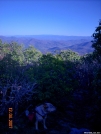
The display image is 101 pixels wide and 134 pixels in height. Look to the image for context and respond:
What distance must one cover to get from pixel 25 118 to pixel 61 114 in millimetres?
3179

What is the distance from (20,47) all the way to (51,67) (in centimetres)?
3178

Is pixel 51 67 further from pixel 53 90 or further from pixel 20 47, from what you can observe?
pixel 20 47

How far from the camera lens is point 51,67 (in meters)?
12.6

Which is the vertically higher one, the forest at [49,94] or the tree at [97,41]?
the tree at [97,41]

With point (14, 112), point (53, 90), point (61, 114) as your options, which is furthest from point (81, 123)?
point (14, 112)

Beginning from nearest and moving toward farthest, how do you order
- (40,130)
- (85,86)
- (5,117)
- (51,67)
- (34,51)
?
(40,130) < (5,117) < (51,67) < (85,86) < (34,51)

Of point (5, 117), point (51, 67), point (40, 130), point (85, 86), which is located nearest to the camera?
point (40, 130)

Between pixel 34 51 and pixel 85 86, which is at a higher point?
pixel 34 51

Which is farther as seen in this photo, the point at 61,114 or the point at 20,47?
the point at 20,47

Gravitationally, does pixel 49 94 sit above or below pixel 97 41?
below

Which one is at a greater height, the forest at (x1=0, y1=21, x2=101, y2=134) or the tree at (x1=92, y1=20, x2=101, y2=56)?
the tree at (x1=92, y1=20, x2=101, y2=56)

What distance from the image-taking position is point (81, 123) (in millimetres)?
11906

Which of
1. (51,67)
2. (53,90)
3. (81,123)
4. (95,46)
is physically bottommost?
(81,123)

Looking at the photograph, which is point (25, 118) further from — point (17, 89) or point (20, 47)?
point (20, 47)
